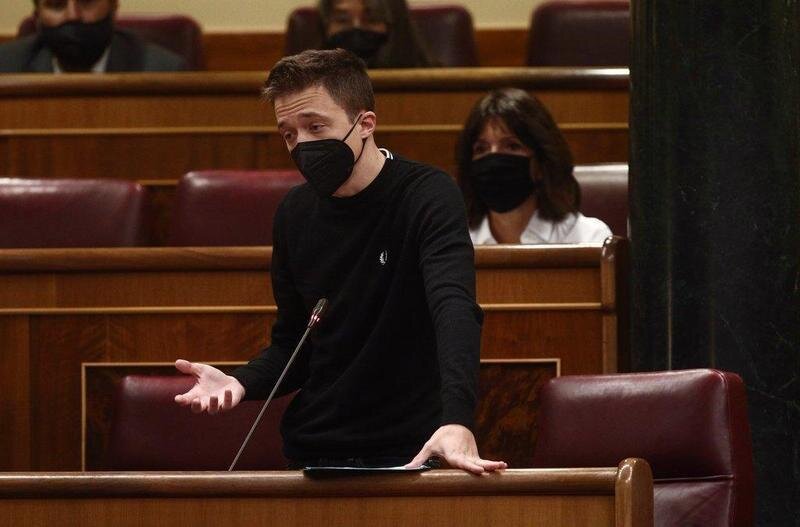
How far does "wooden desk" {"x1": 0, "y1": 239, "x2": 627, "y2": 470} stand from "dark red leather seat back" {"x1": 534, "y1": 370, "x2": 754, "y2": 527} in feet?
0.68

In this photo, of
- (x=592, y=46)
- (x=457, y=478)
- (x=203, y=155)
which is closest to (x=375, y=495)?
(x=457, y=478)

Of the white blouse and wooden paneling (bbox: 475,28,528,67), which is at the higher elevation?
wooden paneling (bbox: 475,28,528,67)

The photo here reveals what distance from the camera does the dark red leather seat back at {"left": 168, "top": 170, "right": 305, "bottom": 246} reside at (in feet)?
3.68

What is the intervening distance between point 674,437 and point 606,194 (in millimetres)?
514

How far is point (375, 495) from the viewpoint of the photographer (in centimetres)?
57

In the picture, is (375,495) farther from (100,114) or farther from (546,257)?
(100,114)

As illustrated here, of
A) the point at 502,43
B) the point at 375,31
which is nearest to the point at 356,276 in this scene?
the point at 375,31

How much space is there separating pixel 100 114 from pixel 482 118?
39 centimetres

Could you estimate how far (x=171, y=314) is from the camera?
0.96m

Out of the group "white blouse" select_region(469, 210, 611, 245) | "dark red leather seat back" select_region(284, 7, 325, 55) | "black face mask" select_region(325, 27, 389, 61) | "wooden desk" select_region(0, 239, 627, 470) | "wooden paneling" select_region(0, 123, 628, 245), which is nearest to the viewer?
"wooden desk" select_region(0, 239, 627, 470)

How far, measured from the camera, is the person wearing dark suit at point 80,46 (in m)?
1.39

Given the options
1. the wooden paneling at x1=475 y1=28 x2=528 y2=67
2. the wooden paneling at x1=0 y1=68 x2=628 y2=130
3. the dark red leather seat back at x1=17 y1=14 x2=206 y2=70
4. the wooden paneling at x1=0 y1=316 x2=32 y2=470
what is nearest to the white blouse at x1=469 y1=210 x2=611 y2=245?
the wooden paneling at x1=0 y1=68 x2=628 y2=130

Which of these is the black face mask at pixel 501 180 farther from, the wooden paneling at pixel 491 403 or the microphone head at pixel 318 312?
the microphone head at pixel 318 312

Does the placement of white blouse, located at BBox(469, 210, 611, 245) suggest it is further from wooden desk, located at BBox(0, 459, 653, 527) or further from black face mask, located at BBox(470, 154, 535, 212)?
wooden desk, located at BBox(0, 459, 653, 527)
